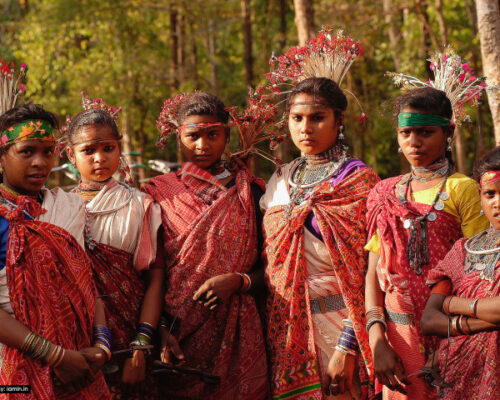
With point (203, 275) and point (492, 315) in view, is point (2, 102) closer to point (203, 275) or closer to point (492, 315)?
point (203, 275)

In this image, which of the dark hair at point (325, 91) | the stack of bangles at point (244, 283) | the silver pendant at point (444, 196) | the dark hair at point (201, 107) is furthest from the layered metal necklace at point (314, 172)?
the silver pendant at point (444, 196)

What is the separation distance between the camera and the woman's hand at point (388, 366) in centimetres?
348

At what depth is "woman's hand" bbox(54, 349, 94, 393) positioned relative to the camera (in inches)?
131

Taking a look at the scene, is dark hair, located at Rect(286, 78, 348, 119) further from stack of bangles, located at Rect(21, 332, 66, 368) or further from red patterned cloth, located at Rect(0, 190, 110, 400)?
stack of bangles, located at Rect(21, 332, 66, 368)

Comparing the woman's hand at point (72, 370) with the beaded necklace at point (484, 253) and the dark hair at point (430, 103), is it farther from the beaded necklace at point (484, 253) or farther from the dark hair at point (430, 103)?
the dark hair at point (430, 103)

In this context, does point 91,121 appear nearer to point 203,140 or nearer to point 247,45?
point 203,140

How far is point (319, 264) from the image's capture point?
4.02 metres

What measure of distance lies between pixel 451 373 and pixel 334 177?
58.3 inches

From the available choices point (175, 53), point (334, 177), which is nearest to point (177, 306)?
point (334, 177)

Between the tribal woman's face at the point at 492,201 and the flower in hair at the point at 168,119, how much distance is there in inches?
Answer: 89.9

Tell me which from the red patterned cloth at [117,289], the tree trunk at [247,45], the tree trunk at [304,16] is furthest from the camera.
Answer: the tree trunk at [247,45]

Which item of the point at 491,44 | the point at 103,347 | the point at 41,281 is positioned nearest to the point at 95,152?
the point at 41,281

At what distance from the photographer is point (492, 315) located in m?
2.97

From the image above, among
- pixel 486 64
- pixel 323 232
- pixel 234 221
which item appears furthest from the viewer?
pixel 486 64
